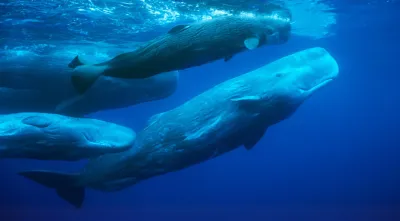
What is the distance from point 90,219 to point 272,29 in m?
26.8

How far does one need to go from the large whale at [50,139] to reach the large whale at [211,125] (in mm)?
773

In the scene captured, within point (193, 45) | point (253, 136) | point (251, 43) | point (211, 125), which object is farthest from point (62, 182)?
point (251, 43)

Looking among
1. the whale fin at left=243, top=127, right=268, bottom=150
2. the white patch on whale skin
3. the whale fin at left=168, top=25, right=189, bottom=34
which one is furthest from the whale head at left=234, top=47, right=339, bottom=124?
the whale fin at left=168, top=25, right=189, bottom=34

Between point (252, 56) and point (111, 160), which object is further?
point (252, 56)

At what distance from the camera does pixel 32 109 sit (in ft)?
33.1

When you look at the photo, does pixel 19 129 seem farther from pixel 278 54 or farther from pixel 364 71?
pixel 364 71

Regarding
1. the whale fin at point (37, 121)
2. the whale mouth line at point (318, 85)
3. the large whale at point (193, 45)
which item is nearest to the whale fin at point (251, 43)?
the large whale at point (193, 45)

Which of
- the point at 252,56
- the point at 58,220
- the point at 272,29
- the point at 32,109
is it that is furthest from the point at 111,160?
the point at 252,56

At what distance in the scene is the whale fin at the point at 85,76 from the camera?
496cm

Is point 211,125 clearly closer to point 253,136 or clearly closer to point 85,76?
point 253,136

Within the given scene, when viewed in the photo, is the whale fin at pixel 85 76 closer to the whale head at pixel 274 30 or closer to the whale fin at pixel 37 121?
the whale fin at pixel 37 121

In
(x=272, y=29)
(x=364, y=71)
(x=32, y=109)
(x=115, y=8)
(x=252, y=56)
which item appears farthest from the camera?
(x=364, y=71)

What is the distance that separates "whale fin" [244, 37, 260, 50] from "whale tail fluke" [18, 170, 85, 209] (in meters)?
5.41

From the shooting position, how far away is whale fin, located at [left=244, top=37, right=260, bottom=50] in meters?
4.34
